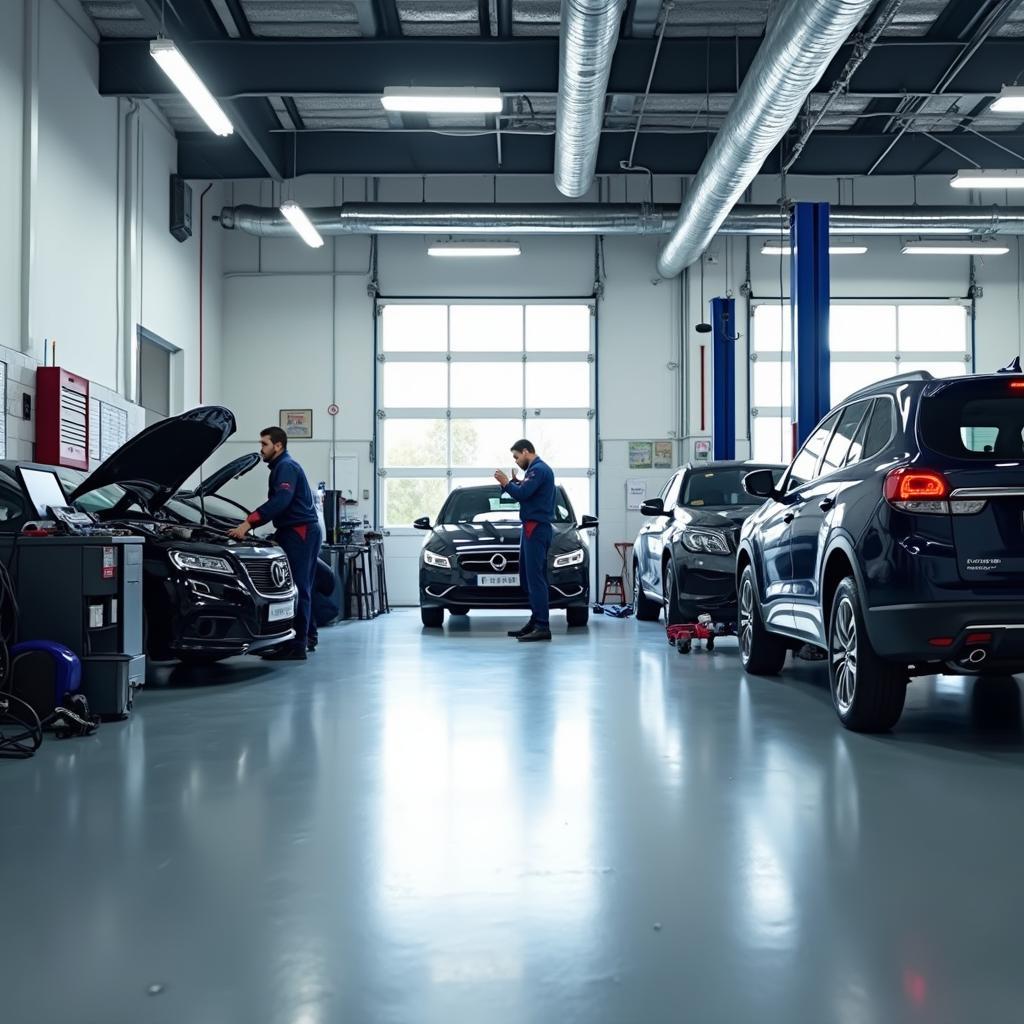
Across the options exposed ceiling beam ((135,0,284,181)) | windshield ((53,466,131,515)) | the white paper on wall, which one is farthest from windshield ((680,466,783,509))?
exposed ceiling beam ((135,0,284,181))

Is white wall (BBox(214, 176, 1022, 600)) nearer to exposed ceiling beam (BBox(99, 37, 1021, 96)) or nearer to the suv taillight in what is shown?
exposed ceiling beam (BBox(99, 37, 1021, 96))

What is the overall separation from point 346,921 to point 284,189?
14.9 meters

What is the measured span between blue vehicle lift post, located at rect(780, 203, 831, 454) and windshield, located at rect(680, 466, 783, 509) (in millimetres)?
573

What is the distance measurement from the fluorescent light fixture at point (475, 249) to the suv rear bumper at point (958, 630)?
11.2 meters

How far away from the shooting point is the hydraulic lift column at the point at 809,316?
902 cm

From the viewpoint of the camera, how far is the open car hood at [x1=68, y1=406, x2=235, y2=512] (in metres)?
5.93

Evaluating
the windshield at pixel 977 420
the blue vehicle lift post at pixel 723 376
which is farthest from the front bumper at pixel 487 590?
the windshield at pixel 977 420

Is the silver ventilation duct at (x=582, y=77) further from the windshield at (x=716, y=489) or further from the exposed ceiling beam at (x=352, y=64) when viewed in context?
the windshield at (x=716, y=489)

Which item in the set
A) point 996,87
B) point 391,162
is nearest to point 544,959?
point 996,87

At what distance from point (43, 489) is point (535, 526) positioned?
4188 mm

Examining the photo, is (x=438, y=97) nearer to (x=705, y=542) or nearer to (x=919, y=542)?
(x=705, y=542)

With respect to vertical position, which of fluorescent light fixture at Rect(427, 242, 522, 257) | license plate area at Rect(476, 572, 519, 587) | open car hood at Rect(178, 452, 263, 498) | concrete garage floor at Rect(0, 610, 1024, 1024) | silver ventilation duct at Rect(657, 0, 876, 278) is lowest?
concrete garage floor at Rect(0, 610, 1024, 1024)

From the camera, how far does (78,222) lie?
10.3m

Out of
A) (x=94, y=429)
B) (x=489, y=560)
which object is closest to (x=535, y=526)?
(x=489, y=560)
